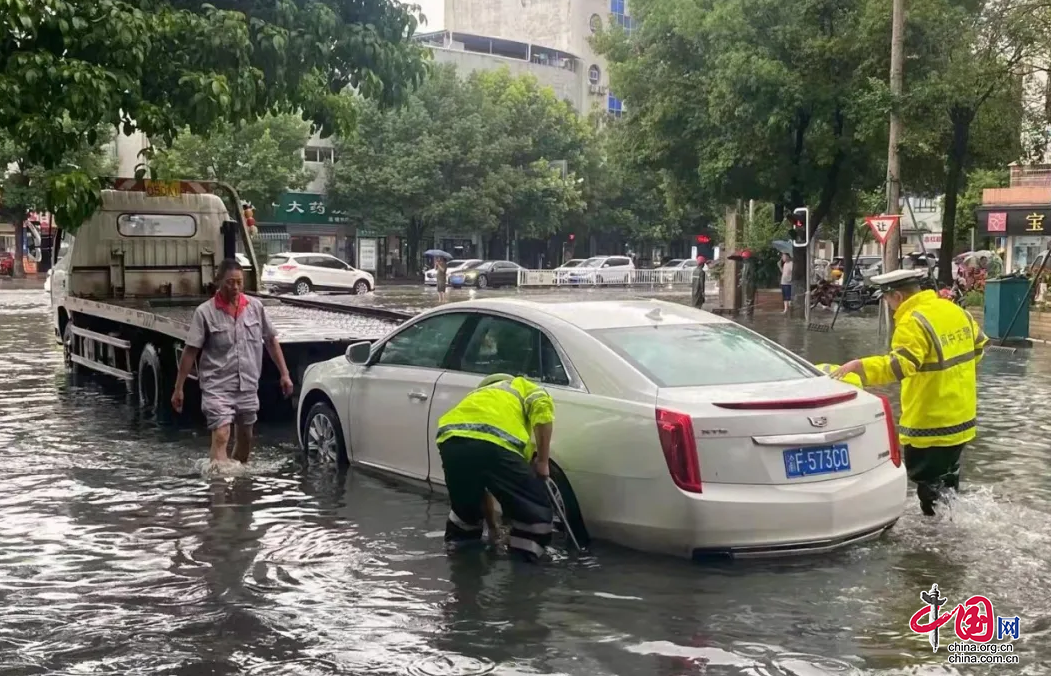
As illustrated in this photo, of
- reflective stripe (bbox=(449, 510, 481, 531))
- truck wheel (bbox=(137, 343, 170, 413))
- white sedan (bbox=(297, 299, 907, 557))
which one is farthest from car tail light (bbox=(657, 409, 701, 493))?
truck wheel (bbox=(137, 343, 170, 413))

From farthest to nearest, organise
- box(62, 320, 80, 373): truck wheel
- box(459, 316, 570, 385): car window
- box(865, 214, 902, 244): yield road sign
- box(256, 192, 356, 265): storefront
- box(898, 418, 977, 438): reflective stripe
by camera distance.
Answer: box(256, 192, 356, 265): storefront
box(865, 214, 902, 244): yield road sign
box(62, 320, 80, 373): truck wheel
box(898, 418, 977, 438): reflective stripe
box(459, 316, 570, 385): car window

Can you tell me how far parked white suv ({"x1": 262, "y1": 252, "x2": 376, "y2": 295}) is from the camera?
37094mm

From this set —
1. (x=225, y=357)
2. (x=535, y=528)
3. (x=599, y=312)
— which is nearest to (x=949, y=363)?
(x=599, y=312)

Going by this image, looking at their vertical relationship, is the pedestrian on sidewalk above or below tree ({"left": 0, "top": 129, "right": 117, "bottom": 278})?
below

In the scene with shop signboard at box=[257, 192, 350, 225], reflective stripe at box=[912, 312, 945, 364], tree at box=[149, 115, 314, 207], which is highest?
tree at box=[149, 115, 314, 207]

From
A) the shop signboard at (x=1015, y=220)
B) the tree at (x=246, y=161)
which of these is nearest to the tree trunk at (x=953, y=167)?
the shop signboard at (x=1015, y=220)

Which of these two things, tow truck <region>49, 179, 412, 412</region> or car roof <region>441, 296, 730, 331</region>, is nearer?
car roof <region>441, 296, 730, 331</region>

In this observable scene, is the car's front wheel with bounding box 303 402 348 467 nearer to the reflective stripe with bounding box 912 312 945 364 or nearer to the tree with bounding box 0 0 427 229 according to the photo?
the tree with bounding box 0 0 427 229

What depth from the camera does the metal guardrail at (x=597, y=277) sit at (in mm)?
51344

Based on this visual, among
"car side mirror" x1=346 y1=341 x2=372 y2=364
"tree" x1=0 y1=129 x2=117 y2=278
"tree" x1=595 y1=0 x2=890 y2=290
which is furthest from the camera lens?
"tree" x1=0 y1=129 x2=117 y2=278

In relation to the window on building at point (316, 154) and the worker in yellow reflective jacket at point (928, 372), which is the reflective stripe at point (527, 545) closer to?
the worker in yellow reflective jacket at point (928, 372)

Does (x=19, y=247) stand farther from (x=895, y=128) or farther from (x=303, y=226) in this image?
(x=895, y=128)

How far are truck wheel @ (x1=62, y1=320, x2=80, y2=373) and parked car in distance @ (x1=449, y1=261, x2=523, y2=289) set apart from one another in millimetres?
33529

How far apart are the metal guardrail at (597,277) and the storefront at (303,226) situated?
453 inches
